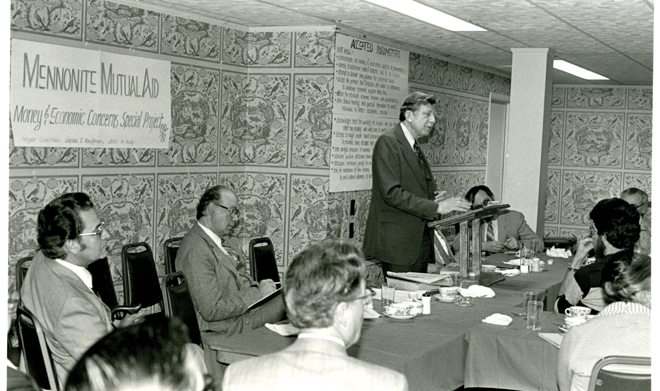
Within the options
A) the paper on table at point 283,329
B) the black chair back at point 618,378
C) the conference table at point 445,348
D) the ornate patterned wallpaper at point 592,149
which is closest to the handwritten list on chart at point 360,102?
the conference table at point 445,348

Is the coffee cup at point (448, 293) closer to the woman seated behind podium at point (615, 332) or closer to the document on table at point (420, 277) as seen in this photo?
the document on table at point (420, 277)

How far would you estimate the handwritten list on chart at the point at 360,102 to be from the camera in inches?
257

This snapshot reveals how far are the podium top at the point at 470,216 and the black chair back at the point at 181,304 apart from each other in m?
1.34

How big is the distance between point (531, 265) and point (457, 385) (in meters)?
2.33

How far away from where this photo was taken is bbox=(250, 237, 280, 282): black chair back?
→ 5.67 m

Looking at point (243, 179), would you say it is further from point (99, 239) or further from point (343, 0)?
point (99, 239)

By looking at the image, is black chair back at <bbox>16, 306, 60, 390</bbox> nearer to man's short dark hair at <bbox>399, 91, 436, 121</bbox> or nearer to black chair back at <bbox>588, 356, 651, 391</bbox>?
black chair back at <bbox>588, 356, 651, 391</bbox>

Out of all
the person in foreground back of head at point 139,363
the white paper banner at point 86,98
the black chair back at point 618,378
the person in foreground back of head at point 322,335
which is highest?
the white paper banner at point 86,98

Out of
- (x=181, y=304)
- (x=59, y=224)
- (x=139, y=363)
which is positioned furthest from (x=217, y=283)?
(x=139, y=363)

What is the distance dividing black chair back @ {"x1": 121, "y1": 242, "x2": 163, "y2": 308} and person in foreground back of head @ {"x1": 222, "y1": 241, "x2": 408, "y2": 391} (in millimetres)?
2694

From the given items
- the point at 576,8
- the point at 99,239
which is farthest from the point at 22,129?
the point at 576,8

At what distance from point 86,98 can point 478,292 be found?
101 inches

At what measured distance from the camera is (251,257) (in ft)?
18.6

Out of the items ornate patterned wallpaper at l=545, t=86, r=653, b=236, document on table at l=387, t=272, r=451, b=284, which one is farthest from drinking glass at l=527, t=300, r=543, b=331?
ornate patterned wallpaper at l=545, t=86, r=653, b=236
